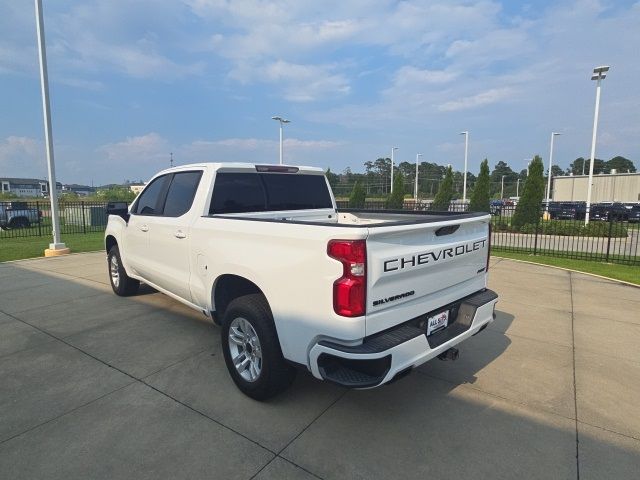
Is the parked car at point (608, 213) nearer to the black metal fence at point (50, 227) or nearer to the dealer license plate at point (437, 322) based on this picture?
the dealer license plate at point (437, 322)

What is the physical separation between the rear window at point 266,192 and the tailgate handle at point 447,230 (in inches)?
76.3

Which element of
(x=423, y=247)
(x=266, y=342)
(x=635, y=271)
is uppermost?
(x=423, y=247)

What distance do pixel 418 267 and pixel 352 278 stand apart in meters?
0.62

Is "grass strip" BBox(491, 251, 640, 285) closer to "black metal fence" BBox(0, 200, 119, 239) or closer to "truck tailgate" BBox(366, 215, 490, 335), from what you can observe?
"truck tailgate" BBox(366, 215, 490, 335)

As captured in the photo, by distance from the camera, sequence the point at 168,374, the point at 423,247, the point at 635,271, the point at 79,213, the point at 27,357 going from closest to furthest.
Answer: the point at 423,247
the point at 168,374
the point at 27,357
the point at 635,271
the point at 79,213

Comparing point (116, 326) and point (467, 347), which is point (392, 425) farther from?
point (116, 326)

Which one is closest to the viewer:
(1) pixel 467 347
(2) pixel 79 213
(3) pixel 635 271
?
(1) pixel 467 347

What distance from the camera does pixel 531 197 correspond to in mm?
20797

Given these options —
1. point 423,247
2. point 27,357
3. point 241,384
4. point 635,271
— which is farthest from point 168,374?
point 635,271

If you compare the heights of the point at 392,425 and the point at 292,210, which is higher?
the point at 292,210

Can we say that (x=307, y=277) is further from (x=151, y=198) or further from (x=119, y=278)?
(x=119, y=278)

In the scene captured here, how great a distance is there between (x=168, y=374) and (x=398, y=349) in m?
2.33

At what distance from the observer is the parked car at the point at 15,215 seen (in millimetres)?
19386

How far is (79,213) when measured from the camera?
2019 centimetres
